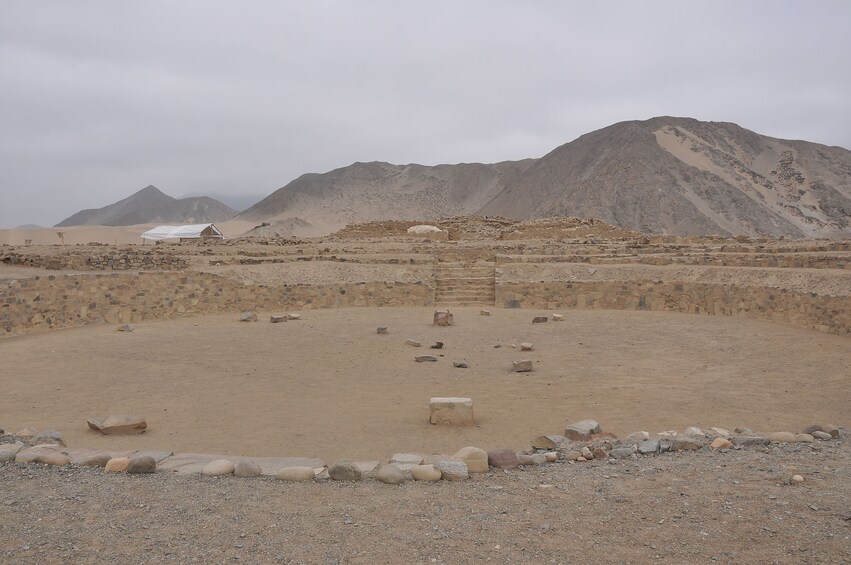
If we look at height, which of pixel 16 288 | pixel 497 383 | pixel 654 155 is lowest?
pixel 497 383

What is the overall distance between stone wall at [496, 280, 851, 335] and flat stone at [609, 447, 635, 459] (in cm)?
933

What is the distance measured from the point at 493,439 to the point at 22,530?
4002mm

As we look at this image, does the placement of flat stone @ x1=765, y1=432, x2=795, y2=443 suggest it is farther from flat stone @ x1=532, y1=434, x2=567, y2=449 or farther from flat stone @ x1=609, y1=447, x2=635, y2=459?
flat stone @ x1=532, y1=434, x2=567, y2=449

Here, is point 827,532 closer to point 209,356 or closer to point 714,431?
point 714,431

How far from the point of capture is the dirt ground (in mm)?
6332

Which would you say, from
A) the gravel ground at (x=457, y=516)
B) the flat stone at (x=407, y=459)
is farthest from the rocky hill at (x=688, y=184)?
the flat stone at (x=407, y=459)

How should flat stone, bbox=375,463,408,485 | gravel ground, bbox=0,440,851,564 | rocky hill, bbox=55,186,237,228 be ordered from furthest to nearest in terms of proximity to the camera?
rocky hill, bbox=55,186,237,228 < flat stone, bbox=375,463,408,485 < gravel ground, bbox=0,440,851,564

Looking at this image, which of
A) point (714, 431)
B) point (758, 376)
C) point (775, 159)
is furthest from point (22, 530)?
point (775, 159)

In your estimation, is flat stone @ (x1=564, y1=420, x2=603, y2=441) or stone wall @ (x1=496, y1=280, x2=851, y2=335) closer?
flat stone @ (x1=564, y1=420, x2=603, y2=441)

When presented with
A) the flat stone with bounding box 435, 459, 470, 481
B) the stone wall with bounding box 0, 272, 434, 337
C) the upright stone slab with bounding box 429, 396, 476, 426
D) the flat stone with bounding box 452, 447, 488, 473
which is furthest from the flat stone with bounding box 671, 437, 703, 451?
the stone wall with bounding box 0, 272, 434, 337

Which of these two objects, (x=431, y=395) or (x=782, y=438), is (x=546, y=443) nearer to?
(x=782, y=438)

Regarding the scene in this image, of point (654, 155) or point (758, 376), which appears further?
point (654, 155)

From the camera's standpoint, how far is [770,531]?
3.40 meters

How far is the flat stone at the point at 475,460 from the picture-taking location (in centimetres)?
462
